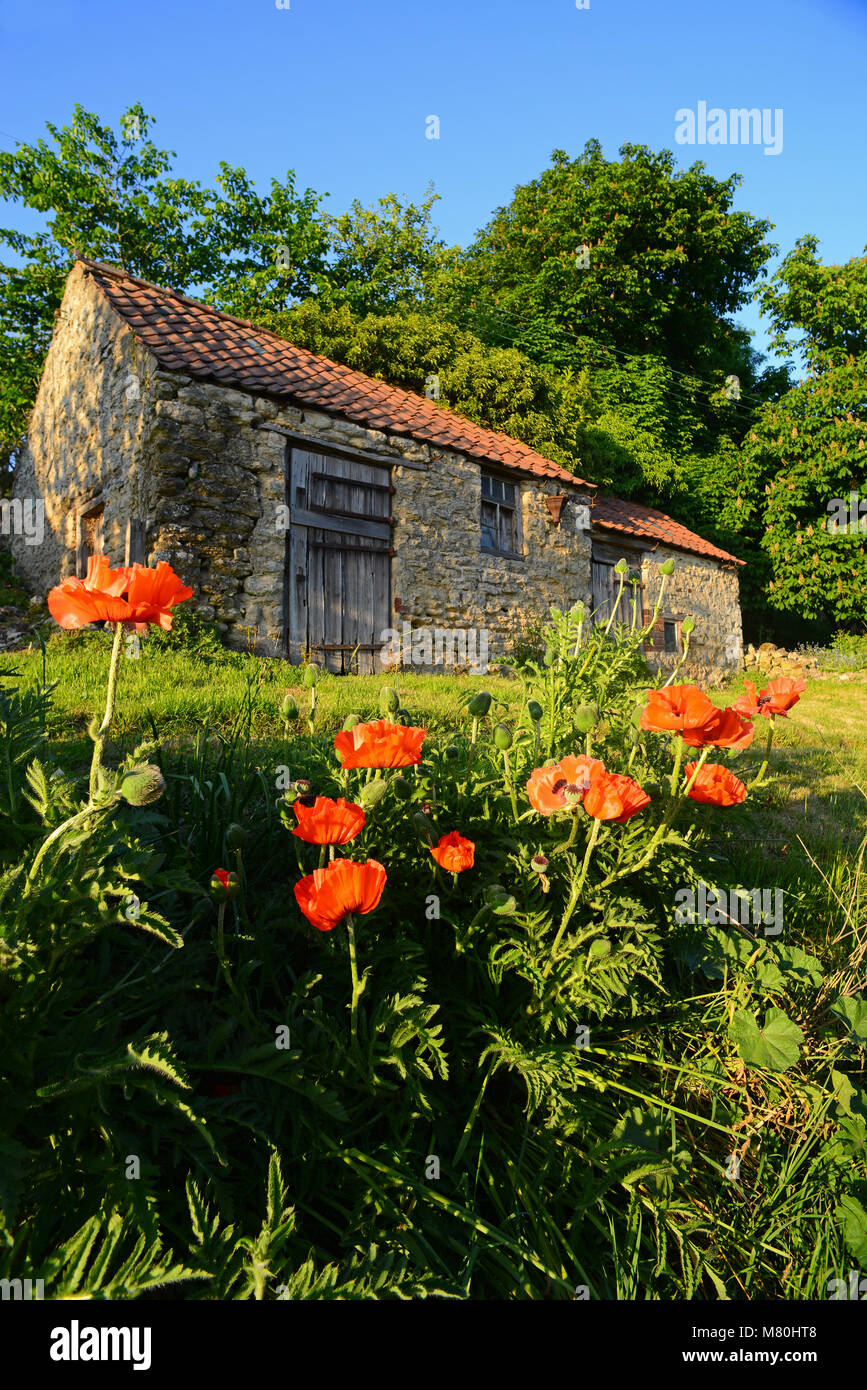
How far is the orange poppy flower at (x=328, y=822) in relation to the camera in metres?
1.32

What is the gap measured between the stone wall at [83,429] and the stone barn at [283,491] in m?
0.04

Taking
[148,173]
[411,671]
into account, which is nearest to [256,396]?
[411,671]

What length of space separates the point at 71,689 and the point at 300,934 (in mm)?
3001

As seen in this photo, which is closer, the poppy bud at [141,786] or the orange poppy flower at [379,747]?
the poppy bud at [141,786]

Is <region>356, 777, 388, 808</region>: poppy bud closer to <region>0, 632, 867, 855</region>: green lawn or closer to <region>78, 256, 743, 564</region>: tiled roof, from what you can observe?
<region>0, 632, 867, 855</region>: green lawn

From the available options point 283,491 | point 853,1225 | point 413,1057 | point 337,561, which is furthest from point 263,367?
point 853,1225

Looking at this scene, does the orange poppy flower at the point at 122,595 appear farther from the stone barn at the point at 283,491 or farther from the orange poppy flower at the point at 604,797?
the stone barn at the point at 283,491

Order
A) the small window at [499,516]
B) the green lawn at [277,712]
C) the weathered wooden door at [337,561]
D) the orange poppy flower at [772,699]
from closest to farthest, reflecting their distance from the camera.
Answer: the orange poppy flower at [772,699]
the green lawn at [277,712]
the weathered wooden door at [337,561]
the small window at [499,516]

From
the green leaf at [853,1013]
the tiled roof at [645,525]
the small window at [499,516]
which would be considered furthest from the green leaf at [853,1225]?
the tiled roof at [645,525]

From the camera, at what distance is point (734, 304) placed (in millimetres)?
20219

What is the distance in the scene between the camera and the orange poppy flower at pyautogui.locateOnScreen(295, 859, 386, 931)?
49.3 inches

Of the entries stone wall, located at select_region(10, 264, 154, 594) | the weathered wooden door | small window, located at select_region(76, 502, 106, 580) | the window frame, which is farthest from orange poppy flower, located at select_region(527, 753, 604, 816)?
the window frame

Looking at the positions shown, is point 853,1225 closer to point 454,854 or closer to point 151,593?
point 454,854
